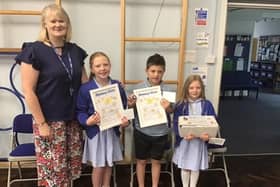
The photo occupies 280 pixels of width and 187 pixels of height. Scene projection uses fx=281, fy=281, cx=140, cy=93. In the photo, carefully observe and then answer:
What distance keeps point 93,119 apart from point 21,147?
82 centimetres

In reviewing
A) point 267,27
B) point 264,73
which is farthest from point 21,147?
point 267,27

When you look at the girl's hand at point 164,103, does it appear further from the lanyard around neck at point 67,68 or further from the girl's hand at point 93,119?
the lanyard around neck at point 67,68

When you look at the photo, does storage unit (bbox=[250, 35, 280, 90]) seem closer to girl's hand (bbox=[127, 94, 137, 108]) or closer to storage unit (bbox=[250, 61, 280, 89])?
storage unit (bbox=[250, 61, 280, 89])

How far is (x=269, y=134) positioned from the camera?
14.2ft

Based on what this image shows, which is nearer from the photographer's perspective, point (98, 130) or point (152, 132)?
point (98, 130)

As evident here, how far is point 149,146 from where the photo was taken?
7.73 feet

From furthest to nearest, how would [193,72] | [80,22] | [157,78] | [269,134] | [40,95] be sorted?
[269,134] → [193,72] → [80,22] → [157,78] → [40,95]

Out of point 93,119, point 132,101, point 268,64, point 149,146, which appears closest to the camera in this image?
point 93,119

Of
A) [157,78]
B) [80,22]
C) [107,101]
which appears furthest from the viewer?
[80,22]

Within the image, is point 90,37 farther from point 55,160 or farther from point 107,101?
point 55,160

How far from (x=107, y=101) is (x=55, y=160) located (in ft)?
1.80

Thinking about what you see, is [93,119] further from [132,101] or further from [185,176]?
[185,176]

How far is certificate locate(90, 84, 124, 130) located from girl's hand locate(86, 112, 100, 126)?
3 centimetres

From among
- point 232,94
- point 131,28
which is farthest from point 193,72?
point 232,94
